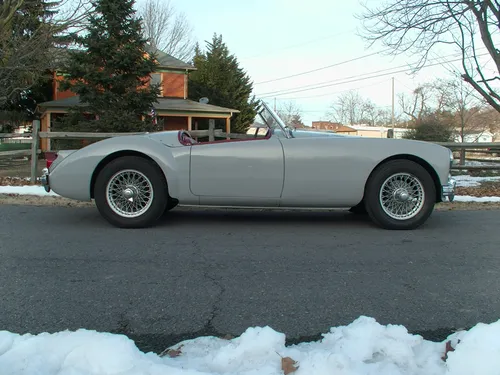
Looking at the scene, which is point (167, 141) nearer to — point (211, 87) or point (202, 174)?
point (202, 174)

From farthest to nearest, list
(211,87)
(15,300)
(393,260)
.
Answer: (211,87) → (393,260) → (15,300)

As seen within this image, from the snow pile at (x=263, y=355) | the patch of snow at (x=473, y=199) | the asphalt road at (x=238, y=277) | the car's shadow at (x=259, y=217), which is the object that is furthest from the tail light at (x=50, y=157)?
the patch of snow at (x=473, y=199)

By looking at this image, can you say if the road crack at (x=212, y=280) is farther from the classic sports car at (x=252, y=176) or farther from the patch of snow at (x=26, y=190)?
the patch of snow at (x=26, y=190)

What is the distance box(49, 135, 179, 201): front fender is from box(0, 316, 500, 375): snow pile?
283cm

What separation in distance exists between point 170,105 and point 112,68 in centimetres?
563

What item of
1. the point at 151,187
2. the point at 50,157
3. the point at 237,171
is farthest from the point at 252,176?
the point at 50,157

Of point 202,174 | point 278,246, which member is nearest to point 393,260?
point 278,246

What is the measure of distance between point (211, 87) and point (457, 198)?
2417cm

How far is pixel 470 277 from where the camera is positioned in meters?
3.44

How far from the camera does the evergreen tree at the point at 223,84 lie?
29.6 meters

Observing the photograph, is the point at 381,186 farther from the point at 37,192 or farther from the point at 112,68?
the point at 112,68

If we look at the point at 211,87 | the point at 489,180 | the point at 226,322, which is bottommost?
the point at 226,322

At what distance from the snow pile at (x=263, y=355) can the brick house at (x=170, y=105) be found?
19480mm

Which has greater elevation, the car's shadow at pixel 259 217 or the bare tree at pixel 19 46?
the bare tree at pixel 19 46
